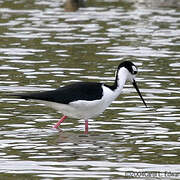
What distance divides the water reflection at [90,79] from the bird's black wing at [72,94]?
71 cm

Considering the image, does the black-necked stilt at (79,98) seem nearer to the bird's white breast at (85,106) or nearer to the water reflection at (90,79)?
the bird's white breast at (85,106)

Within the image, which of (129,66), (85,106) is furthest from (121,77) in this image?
(85,106)

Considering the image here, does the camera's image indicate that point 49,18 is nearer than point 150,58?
No

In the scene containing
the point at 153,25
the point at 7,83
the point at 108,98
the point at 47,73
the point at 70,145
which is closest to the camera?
the point at 70,145

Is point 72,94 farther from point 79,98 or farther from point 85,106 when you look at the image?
point 85,106

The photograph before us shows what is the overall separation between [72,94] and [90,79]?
505cm

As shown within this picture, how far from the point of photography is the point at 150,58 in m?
21.4

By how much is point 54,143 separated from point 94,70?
6.91m

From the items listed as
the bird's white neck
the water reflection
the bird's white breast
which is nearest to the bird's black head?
the bird's white neck

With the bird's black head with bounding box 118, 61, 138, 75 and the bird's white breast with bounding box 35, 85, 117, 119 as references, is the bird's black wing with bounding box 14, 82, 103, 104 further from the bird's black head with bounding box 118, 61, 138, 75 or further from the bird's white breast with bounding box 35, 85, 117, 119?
the bird's black head with bounding box 118, 61, 138, 75

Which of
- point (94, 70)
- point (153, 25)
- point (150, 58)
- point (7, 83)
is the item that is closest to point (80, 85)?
point (7, 83)

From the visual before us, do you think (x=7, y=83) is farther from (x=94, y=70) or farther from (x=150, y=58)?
(x=150, y=58)

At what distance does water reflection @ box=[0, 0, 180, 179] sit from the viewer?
38.0ft

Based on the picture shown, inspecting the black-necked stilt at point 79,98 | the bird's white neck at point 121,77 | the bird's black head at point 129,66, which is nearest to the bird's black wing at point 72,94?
the black-necked stilt at point 79,98
